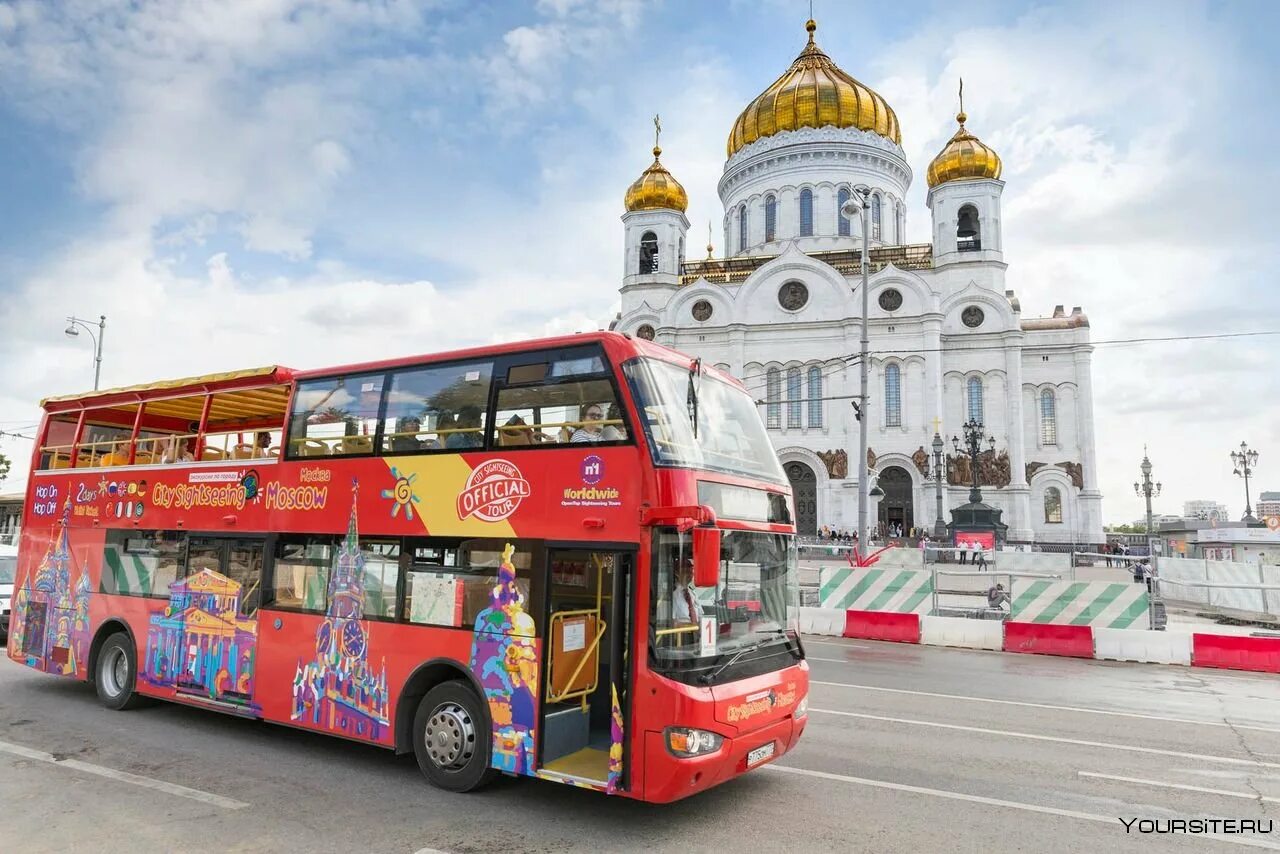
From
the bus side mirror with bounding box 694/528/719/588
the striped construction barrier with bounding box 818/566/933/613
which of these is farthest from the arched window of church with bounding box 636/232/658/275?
the bus side mirror with bounding box 694/528/719/588

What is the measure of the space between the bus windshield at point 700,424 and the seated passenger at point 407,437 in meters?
2.20

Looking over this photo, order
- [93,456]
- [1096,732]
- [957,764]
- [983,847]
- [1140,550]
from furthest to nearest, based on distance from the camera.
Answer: [1140,550]
[93,456]
[1096,732]
[957,764]
[983,847]

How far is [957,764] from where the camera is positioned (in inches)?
281

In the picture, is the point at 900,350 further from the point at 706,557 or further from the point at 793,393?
the point at 706,557

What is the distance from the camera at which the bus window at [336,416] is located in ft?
24.3

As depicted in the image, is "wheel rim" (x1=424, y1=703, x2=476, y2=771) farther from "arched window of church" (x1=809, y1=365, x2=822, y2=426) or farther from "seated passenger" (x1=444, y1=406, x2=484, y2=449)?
"arched window of church" (x1=809, y1=365, x2=822, y2=426)

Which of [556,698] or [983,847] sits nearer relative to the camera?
[983,847]

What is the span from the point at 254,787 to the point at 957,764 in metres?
Answer: 5.97

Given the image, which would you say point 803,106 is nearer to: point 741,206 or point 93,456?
point 741,206

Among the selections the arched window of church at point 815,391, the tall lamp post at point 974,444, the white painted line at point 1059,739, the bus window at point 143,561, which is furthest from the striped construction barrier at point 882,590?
the arched window of church at point 815,391

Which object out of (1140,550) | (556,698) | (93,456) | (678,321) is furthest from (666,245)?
(556,698)

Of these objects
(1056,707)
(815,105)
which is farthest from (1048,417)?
(1056,707)

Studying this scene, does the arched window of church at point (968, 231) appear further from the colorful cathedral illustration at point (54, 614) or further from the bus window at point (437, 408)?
the colorful cathedral illustration at point (54, 614)

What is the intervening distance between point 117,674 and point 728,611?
7.47m
